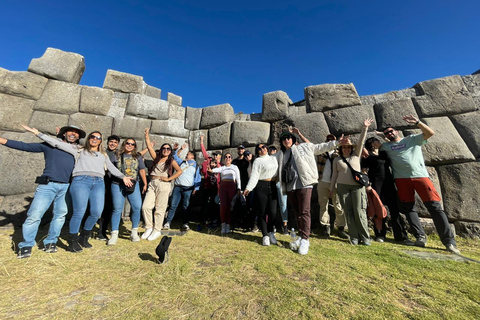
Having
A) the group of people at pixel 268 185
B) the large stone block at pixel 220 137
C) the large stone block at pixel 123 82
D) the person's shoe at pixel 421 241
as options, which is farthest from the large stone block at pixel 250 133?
the person's shoe at pixel 421 241

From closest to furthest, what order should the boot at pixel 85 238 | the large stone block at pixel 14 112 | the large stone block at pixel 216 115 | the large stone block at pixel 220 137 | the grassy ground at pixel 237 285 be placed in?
the grassy ground at pixel 237 285 < the boot at pixel 85 238 < the large stone block at pixel 14 112 < the large stone block at pixel 220 137 < the large stone block at pixel 216 115

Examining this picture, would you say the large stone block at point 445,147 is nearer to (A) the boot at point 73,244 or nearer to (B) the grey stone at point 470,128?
(B) the grey stone at point 470,128

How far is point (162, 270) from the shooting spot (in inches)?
96.5

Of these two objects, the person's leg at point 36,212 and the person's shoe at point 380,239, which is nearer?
the person's leg at point 36,212

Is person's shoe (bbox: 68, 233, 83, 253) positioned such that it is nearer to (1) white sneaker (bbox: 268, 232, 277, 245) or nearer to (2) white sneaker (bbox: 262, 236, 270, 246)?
(2) white sneaker (bbox: 262, 236, 270, 246)

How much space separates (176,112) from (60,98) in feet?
10.8

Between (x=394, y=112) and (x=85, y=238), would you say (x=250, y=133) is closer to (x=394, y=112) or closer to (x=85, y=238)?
(x=394, y=112)

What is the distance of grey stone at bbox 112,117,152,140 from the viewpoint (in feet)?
20.3

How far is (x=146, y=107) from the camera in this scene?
6.54 m

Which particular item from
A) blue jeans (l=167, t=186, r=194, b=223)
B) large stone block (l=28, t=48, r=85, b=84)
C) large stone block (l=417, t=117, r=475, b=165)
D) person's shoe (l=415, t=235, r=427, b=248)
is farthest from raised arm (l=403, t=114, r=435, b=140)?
large stone block (l=28, t=48, r=85, b=84)

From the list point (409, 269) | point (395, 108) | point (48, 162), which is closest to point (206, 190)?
point (48, 162)

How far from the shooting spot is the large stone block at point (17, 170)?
4.64 meters

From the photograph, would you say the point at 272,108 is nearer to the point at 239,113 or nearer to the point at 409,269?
the point at 239,113

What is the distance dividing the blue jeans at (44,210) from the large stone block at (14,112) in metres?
3.99
